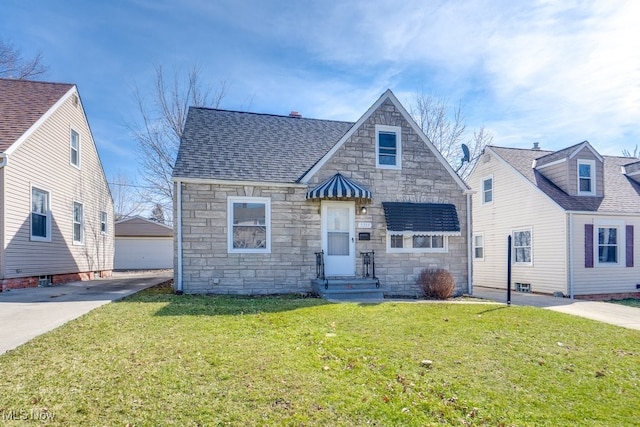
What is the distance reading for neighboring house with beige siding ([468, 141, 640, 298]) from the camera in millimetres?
13367

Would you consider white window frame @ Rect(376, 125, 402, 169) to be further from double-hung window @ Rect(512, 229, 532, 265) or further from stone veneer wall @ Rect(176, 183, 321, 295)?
double-hung window @ Rect(512, 229, 532, 265)

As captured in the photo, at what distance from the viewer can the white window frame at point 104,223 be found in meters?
17.8

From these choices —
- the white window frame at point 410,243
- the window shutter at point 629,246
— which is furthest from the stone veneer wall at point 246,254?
the window shutter at point 629,246

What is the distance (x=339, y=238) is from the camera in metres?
11.5

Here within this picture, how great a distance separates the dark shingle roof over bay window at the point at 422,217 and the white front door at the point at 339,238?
119 cm

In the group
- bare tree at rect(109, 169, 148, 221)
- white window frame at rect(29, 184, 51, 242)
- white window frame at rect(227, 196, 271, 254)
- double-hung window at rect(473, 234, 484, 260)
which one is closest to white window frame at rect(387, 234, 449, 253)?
white window frame at rect(227, 196, 271, 254)

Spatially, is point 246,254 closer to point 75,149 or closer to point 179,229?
point 179,229

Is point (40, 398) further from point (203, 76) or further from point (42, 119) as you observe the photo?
point (203, 76)

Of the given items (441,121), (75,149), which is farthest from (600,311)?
(75,149)

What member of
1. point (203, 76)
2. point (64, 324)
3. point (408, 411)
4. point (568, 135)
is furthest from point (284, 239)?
point (568, 135)

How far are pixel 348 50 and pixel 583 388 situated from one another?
37.5 feet

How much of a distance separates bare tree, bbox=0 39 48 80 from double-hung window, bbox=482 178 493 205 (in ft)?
82.3

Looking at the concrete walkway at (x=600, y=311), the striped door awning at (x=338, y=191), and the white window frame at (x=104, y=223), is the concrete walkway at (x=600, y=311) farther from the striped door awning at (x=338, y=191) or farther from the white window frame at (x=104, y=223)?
the white window frame at (x=104, y=223)

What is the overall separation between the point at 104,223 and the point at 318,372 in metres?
17.4
